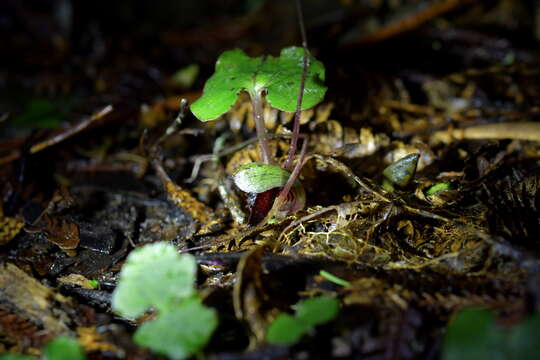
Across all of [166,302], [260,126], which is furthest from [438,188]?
[166,302]

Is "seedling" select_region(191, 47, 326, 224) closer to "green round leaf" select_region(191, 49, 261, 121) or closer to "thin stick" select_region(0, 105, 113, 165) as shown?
"green round leaf" select_region(191, 49, 261, 121)

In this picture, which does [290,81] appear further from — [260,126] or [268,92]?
[260,126]

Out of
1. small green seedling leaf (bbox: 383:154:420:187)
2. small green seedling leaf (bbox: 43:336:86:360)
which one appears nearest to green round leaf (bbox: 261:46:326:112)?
small green seedling leaf (bbox: 383:154:420:187)

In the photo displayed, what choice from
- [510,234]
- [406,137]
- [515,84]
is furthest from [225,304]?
[515,84]

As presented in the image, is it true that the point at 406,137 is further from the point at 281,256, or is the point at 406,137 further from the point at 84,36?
the point at 84,36

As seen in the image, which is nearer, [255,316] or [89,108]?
[255,316]
